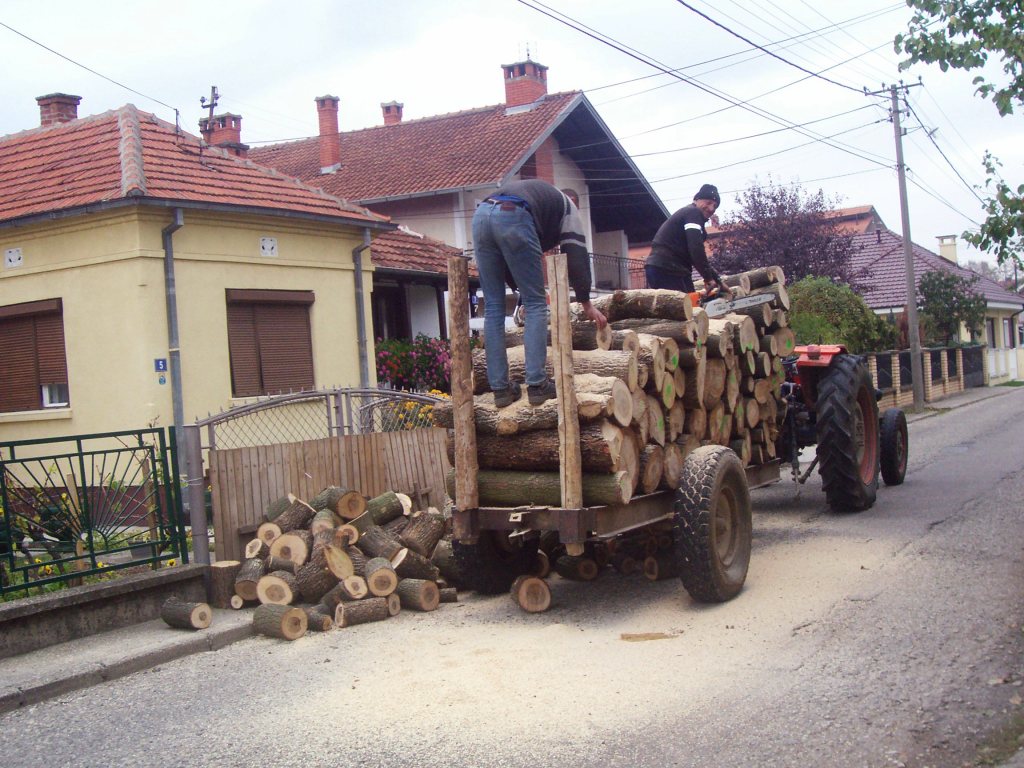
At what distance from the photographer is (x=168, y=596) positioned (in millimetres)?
7648

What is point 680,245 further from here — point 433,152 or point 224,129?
point 433,152

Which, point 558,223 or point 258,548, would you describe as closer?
point 558,223

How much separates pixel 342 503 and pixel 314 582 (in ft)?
3.16

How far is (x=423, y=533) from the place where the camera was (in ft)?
26.8

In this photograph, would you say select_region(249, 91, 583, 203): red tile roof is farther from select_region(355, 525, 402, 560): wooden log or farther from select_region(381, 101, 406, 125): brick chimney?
select_region(355, 525, 402, 560): wooden log

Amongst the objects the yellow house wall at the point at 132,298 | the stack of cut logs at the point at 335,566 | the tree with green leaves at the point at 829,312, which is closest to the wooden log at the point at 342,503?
the stack of cut logs at the point at 335,566

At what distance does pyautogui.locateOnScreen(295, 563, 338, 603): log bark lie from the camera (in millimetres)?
7520

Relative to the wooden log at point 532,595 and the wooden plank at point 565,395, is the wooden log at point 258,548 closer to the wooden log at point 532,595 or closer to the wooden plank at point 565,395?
the wooden log at point 532,595

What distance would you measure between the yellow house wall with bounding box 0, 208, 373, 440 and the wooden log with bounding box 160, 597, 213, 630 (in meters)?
5.75

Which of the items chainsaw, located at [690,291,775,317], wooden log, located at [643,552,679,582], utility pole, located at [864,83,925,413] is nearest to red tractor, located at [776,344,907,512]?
chainsaw, located at [690,291,775,317]

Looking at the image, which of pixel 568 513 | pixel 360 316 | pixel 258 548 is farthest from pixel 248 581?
pixel 360 316

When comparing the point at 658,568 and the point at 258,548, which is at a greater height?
the point at 258,548

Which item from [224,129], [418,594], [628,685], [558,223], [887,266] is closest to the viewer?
[628,685]

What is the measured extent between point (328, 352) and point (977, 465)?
873 cm
